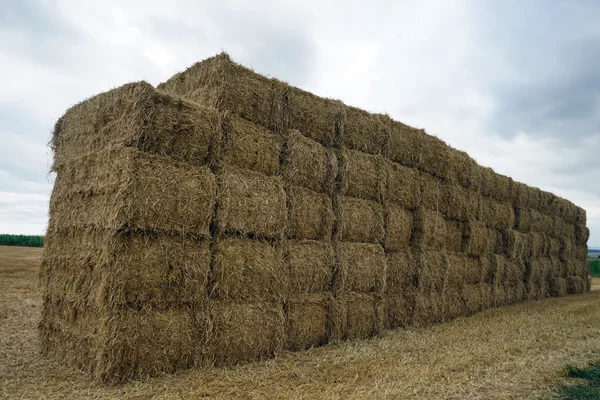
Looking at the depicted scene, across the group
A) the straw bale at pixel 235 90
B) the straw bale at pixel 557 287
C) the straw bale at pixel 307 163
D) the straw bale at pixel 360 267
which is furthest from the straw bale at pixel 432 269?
the straw bale at pixel 557 287

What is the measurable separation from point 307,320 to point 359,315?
127 cm

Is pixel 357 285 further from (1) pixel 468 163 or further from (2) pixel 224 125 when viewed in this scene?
(1) pixel 468 163

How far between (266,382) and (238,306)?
1.12 metres

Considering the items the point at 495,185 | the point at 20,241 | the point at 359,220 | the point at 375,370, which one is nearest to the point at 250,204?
the point at 359,220

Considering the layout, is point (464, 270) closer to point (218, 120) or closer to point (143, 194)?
point (218, 120)

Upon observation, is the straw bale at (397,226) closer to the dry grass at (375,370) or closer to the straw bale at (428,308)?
the straw bale at (428,308)

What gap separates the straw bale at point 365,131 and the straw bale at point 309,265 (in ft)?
6.26

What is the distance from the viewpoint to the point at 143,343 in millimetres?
5109

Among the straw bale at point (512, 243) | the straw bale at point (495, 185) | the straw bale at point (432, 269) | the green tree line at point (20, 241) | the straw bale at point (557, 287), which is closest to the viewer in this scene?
the straw bale at point (432, 269)

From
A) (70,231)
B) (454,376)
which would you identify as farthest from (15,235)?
(454,376)

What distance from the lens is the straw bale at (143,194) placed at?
16.7ft

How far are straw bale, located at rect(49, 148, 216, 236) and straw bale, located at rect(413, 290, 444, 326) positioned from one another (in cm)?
529

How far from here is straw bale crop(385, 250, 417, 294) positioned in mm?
8773

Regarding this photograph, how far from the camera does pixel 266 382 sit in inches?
203
